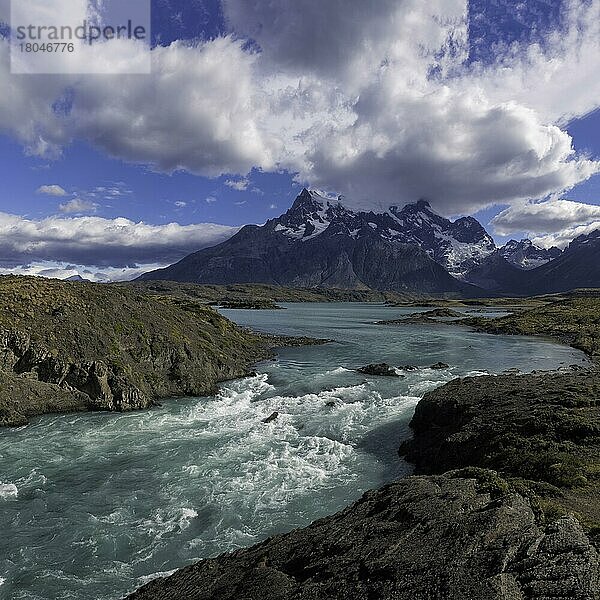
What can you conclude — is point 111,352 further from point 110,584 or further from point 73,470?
point 110,584

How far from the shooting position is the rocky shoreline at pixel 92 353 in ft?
118

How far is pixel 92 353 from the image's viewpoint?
1563 inches

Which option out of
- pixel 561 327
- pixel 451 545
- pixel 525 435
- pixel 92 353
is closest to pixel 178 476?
pixel 451 545

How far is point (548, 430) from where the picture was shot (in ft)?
77.1

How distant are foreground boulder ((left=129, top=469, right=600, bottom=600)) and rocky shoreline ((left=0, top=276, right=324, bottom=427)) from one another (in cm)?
2528

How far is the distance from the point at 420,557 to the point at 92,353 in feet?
118

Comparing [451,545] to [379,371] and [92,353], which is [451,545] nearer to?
[92,353]

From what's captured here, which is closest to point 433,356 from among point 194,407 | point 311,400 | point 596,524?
point 311,400

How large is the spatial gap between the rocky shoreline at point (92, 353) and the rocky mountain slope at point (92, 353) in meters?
0.07

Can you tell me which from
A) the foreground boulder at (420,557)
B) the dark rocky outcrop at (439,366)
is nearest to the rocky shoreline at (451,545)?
the foreground boulder at (420,557)

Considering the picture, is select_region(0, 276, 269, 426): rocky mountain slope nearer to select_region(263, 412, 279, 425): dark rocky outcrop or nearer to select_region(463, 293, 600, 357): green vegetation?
select_region(263, 412, 279, 425): dark rocky outcrop

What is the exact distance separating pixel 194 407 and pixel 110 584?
72.7ft

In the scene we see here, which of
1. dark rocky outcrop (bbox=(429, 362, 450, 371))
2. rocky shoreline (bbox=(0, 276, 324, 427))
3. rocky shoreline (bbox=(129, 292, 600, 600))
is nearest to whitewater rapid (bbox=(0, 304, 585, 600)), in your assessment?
rocky shoreline (bbox=(0, 276, 324, 427))

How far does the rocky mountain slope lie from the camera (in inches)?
1419
